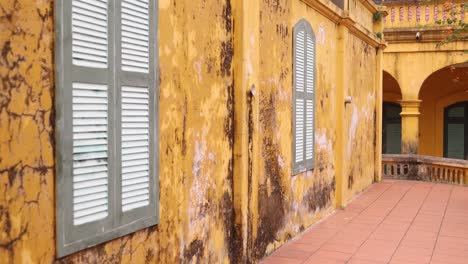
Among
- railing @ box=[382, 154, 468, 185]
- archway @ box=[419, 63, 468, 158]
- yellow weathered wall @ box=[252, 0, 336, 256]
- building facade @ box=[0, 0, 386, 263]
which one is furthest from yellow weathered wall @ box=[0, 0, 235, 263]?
archway @ box=[419, 63, 468, 158]

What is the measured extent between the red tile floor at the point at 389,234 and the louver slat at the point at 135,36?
322 centimetres

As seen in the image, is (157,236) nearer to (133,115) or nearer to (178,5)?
(133,115)

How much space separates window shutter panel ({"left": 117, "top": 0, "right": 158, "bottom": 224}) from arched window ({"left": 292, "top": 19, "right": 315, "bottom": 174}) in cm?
361

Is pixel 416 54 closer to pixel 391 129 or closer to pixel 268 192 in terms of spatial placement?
pixel 391 129

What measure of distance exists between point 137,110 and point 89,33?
76 centimetres

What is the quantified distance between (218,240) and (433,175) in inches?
406

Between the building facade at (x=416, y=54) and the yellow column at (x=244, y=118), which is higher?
the building facade at (x=416, y=54)

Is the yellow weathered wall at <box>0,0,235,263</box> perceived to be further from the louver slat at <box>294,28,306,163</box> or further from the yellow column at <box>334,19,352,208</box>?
the yellow column at <box>334,19,352,208</box>

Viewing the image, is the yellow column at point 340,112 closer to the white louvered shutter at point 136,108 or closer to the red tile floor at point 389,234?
the red tile floor at point 389,234

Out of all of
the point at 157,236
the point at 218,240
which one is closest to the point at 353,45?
the point at 218,240

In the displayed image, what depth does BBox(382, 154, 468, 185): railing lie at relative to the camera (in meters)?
13.7

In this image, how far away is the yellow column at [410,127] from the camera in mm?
16234

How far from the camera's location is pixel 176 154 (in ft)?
15.3

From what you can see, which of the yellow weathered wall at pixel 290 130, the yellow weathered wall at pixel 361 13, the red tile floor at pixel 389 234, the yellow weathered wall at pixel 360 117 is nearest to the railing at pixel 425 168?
the yellow weathered wall at pixel 360 117
